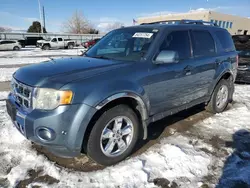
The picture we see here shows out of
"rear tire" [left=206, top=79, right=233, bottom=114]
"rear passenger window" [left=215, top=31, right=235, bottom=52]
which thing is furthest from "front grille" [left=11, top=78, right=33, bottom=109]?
"rear passenger window" [left=215, top=31, right=235, bottom=52]

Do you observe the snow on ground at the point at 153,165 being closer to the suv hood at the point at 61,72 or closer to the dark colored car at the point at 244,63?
the suv hood at the point at 61,72

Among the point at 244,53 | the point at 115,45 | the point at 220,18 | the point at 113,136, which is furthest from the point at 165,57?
the point at 220,18

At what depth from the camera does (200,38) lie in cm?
438

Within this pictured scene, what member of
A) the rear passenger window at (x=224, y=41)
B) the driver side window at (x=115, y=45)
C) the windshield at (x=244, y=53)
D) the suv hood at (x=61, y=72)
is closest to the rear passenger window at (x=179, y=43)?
the driver side window at (x=115, y=45)

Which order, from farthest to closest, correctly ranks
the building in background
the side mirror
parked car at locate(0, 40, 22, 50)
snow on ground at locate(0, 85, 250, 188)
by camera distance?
the building in background → parked car at locate(0, 40, 22, 50) → the side mirror → snow on ground at locate(0, 85, 250, 188)

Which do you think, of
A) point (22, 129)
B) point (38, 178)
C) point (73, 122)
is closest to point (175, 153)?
point (73, 122)

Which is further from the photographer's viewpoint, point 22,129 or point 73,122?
point 22,129

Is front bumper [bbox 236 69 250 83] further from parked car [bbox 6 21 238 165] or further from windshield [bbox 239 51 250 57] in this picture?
parked car [bbox 6 21 238 165]

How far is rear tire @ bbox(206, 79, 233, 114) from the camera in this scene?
5039mm

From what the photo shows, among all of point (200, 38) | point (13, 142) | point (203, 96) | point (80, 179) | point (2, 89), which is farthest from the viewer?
point (2, 89)

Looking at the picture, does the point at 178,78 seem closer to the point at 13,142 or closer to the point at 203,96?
the point at 203,96

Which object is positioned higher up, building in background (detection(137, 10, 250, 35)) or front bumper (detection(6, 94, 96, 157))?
building in background (detection(137, 10, 250, 35))

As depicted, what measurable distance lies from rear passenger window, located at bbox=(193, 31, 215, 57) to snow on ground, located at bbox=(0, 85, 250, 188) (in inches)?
60.2

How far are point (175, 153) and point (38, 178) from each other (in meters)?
1.92
